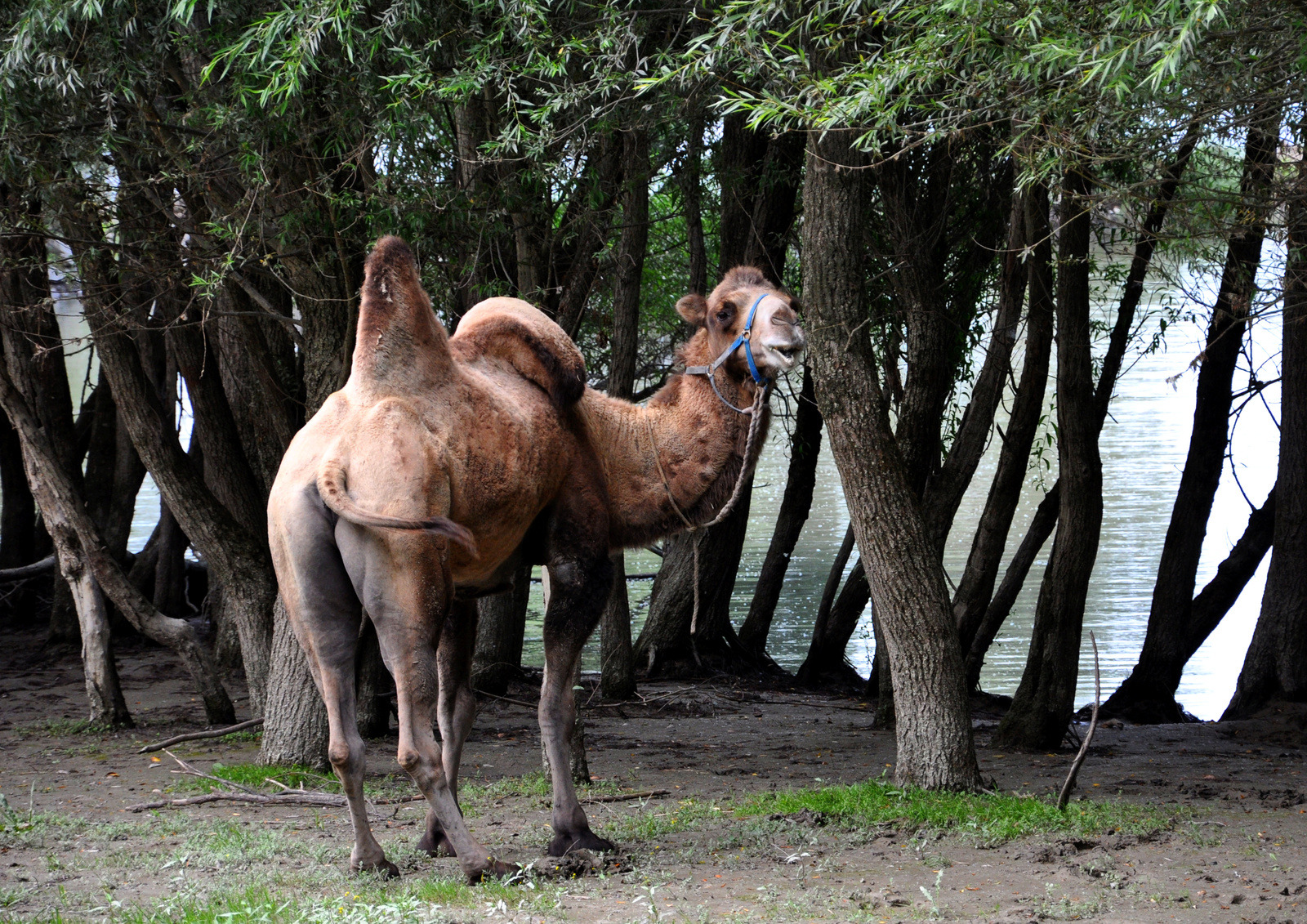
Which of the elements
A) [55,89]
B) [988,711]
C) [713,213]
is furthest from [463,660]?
[713,213]

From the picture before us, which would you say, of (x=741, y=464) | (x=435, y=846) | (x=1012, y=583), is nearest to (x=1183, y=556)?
(x=1012, y=583)

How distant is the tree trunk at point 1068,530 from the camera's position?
8.91 metres

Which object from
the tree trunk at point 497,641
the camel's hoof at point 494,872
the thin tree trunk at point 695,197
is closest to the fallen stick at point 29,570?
the tree trunk at point 497,641

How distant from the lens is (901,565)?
283 inches

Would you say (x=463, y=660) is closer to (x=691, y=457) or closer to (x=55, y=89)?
(x=691, y=457)

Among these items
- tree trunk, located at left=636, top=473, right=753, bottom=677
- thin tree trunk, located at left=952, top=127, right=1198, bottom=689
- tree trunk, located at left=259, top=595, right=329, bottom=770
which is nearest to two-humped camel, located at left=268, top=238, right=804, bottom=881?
tree trunk, located at left=259, top=595, right=329, bottom=770

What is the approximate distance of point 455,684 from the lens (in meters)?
6.00

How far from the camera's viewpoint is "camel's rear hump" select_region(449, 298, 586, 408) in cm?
601

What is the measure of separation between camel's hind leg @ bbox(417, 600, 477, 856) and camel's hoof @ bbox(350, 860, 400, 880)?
1.94ft

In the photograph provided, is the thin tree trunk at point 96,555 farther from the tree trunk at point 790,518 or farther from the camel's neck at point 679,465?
the tree trunk at point 790,518

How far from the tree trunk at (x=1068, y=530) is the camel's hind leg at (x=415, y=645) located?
18.0ft

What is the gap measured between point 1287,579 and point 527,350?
8.33 meters

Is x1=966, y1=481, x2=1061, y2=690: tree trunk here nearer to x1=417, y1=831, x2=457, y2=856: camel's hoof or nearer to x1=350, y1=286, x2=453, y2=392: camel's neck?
x1=417, y1=831, x2=457, y2=856: camel's hoof

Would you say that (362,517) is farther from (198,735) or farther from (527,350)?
(198,735)
